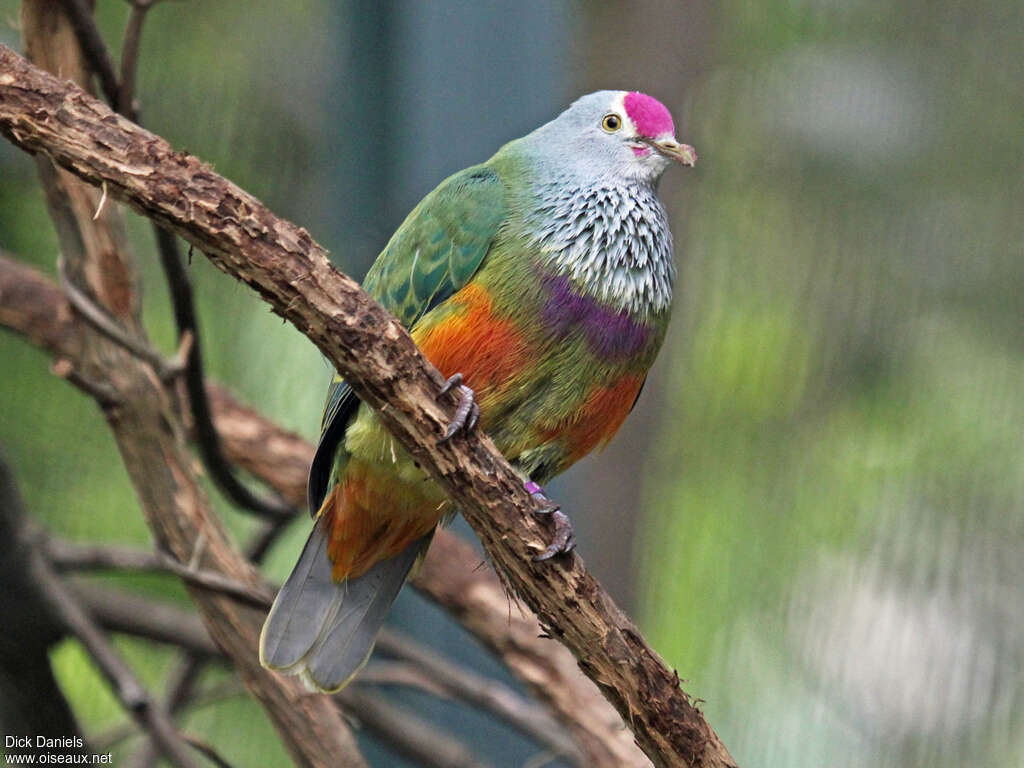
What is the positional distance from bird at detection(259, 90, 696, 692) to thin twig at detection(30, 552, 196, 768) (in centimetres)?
27

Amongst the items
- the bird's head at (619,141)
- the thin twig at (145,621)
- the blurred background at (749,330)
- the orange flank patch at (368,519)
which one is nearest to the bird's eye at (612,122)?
the bird's head at (619,141)

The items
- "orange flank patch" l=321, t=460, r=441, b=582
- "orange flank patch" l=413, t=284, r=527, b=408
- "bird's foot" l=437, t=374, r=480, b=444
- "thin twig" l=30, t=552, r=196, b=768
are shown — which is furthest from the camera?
"thin twig" l=30, t=552, r=196, b=768

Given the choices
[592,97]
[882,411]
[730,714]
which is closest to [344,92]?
[592,97]

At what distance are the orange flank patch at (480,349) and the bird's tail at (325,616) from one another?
17.4 inches

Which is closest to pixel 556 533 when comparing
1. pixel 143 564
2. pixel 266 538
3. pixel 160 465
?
pixel 160 465

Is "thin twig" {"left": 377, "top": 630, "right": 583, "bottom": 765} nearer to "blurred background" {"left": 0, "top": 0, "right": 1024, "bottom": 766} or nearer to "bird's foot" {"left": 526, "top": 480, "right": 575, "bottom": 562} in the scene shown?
"blurred background" {"left": 0, "top": 0, "right": 1024, "bottom": 766}

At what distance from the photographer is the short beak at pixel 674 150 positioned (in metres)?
2.19

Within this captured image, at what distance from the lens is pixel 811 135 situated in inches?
123

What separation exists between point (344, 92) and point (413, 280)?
46.3 inches

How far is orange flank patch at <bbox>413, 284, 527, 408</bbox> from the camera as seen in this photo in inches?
75.7

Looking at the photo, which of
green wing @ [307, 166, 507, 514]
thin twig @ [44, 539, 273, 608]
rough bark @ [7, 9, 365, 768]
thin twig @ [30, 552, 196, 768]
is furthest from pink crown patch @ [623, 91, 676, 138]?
thin twig @ [30, 552, 196, 768]

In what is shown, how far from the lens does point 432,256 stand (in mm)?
2023

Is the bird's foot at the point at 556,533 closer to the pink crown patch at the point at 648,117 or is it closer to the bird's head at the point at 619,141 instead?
the bird's head at the point at 619,141

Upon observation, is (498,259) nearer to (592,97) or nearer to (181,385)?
(592,97)
